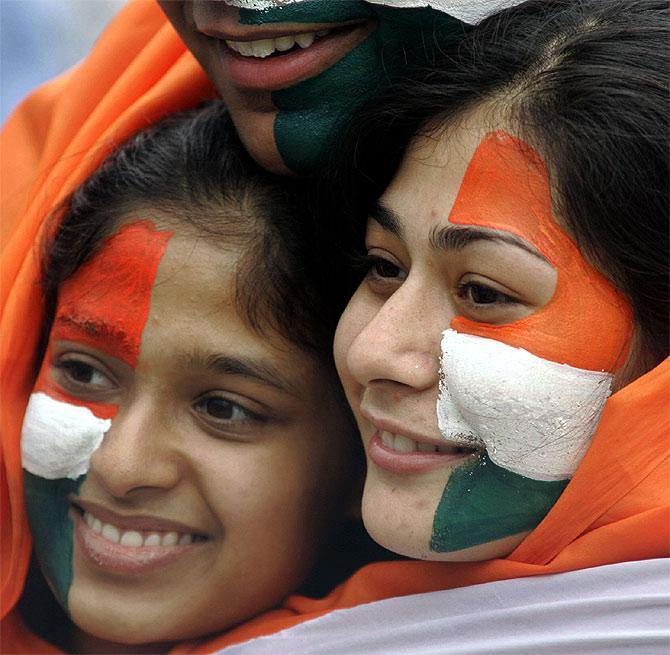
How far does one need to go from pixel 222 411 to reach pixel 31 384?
41 cm

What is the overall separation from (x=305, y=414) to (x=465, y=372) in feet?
1.34

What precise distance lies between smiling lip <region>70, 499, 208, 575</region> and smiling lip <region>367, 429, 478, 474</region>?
387mm

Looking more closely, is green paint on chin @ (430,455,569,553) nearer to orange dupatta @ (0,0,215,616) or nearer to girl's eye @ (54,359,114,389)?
girl's eye @ (54,359,114,389)

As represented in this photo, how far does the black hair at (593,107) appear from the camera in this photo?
142 cm

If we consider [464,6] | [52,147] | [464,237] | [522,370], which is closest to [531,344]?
[522,370]

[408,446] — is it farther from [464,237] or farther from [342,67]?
[342,67]

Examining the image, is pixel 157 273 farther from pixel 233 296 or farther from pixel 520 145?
pixel 520 145

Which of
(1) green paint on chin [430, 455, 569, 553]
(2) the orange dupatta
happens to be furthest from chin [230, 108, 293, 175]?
(1) green paint on chin [430, 455, 569, 553]

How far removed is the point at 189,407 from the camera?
177 cm

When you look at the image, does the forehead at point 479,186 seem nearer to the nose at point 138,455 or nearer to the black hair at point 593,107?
the black hair at point 593,107

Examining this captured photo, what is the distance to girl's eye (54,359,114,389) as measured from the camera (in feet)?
5.94

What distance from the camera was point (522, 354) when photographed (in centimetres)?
142

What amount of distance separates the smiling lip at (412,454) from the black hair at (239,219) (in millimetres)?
260

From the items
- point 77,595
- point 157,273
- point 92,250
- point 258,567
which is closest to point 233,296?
point 157,273
